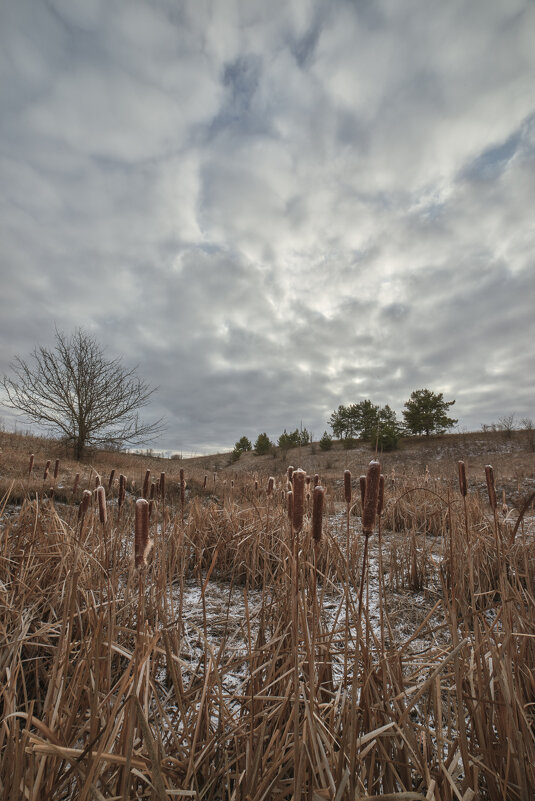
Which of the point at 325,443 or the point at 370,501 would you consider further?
the point at 325,443

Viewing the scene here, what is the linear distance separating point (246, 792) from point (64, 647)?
2.58 ft

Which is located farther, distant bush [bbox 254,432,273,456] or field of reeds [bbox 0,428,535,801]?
distant bush [bbox 254,432,273,456]

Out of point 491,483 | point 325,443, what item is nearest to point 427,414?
point 325,443

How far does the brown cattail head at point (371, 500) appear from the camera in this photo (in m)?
1.06

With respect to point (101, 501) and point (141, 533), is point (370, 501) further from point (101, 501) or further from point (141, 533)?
point (101, 501)

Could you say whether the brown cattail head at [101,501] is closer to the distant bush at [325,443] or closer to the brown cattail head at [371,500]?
the brown cattail head at [371,500]

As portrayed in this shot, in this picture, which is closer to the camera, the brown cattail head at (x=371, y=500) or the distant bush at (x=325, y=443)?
the brown cattail head at (x=371, y=500)

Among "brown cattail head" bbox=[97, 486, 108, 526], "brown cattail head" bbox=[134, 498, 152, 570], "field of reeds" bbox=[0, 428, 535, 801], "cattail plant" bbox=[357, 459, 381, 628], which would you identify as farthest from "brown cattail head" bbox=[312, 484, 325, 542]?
"brown cattail head" bbox=[97, 486, 108, 526]

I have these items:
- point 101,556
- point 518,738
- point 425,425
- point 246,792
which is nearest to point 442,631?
point 518,738

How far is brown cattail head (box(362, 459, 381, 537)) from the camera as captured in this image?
3.47ft

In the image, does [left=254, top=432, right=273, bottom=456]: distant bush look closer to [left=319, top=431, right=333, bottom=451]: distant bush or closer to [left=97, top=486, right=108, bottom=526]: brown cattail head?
[left=319, top=431, right=333, bottom=451]: distant bush

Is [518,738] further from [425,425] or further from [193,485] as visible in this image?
[425,425]

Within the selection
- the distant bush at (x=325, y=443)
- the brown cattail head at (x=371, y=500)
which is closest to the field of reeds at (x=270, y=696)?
the brown cattail head at (x=371, y=500)

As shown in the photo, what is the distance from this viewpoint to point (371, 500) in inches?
41.8
